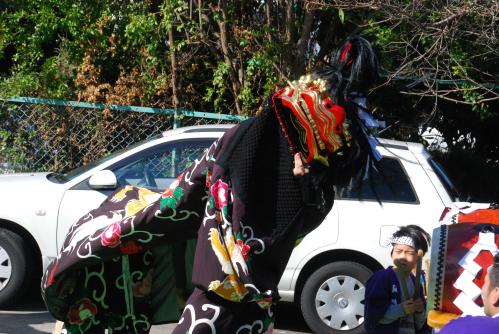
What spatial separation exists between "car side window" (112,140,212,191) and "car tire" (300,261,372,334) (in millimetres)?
1496

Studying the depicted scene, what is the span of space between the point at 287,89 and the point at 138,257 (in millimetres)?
1030

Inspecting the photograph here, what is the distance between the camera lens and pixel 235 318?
9.71 ft

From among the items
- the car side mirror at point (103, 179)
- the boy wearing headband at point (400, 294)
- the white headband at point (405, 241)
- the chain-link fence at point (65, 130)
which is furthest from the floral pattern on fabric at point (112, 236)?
the chain-link fence at point (65, 130)

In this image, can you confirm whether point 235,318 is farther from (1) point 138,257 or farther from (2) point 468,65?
(2) point 468,65

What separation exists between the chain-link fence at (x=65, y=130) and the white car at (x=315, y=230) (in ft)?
7.48

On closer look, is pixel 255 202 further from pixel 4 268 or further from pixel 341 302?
pixel 4 268

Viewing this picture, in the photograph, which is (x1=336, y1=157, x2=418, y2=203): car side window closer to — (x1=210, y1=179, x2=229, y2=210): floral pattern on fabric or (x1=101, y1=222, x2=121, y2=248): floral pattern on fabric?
(x1=101, y1=222, x2=121, y2=248): floral pattern on fabric

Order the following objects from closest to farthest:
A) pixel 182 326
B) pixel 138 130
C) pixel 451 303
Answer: pixel 182 326 < pixel 451 303 < pixel 138 130

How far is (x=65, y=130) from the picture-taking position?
9.48 m

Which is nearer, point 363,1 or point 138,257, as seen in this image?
point 138,257

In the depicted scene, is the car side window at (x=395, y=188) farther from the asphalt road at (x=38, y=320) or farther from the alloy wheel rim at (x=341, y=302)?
the asphalt road at (x=38, y=320)

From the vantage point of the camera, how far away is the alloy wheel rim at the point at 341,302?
6852mm

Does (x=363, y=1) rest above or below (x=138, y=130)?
above

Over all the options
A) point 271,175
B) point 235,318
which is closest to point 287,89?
point 271,175
